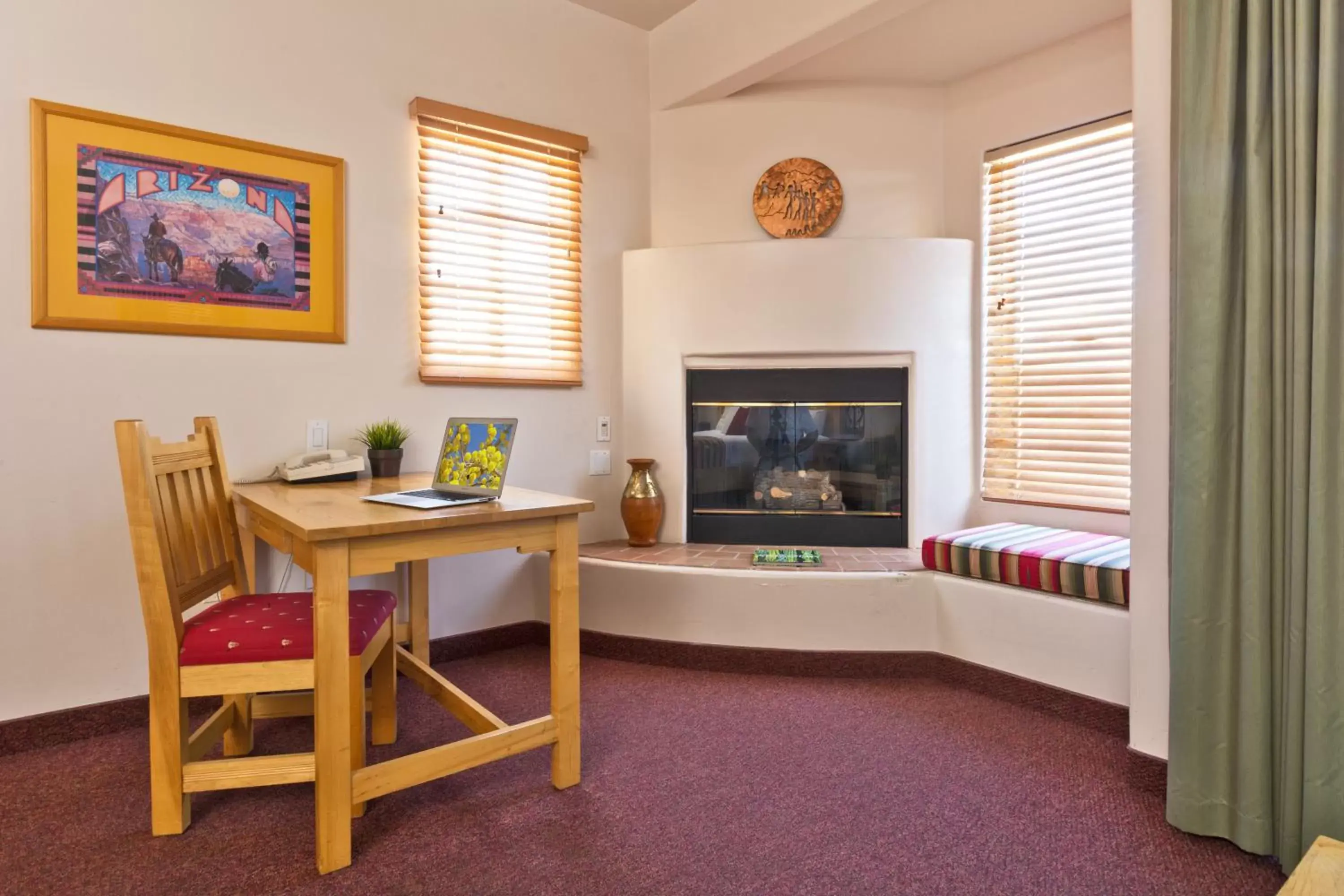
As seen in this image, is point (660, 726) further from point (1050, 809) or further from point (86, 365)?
point (86, 365)

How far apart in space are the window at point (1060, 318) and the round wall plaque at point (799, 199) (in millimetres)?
662

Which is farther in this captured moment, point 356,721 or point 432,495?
point 432,495

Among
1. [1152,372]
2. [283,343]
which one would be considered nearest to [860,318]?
[1152,372]

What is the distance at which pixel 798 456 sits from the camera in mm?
3402

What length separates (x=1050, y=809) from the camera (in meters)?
1.88

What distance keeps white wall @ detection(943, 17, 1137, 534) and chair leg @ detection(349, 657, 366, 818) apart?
259 cm

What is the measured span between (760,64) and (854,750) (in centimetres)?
257

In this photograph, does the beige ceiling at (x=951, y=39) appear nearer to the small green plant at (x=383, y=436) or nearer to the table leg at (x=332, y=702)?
the small green plant at (x=383, y=436)

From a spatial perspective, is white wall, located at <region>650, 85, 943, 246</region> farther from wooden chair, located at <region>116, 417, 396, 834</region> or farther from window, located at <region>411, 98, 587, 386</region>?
wooden chair, located at <region>116, 417, 396, 834</region>

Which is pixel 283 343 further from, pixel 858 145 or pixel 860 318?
pixel 858 145

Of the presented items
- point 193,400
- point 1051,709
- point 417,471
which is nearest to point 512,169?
point 417,471

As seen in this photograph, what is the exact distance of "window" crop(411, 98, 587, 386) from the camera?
117 inches

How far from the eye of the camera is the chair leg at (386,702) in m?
2.24

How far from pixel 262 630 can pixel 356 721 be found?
11.8 inches
